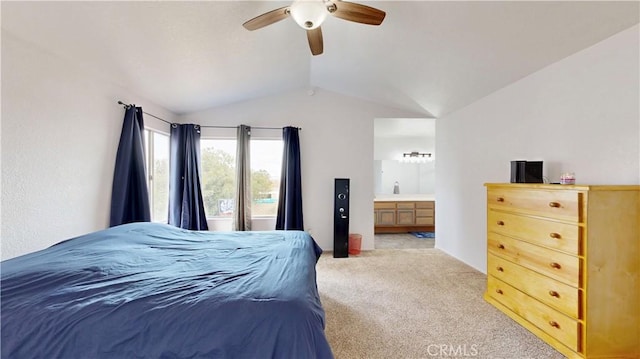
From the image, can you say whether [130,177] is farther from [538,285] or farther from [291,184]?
[538,285]

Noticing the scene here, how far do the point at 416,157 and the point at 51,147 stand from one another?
5826 millimetres

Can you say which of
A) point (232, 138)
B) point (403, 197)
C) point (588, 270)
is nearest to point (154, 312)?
point (588, 270)

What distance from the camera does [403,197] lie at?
19.3 ft

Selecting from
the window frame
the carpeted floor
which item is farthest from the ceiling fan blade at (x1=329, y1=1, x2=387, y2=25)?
the carpeted floor

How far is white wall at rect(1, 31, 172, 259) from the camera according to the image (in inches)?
69.4

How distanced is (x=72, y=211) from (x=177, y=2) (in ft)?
6.47

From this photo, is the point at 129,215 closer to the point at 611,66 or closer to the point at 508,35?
the point at 508,35

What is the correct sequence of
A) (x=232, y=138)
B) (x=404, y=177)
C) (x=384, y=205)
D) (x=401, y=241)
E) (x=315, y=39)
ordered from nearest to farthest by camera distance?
(x=315, y=39)
(x=232, y=138)
(x=401, y=241)
(x=384, y=205)
(x=404, y=177)

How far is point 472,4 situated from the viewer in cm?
179

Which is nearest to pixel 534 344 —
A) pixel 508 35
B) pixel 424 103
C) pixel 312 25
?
pixel 508 35

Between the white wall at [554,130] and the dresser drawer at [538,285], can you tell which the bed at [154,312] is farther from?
the white wall at [554,130]

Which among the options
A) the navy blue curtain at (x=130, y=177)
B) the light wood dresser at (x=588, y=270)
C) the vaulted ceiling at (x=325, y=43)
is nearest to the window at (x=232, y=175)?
the vaulted ceiling at (x=325, y=43)

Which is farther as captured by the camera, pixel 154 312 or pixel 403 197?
pixel 403 197

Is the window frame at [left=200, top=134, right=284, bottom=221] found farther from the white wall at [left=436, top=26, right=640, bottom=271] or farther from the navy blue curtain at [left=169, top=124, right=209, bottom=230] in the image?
the white wall at [left=436, top=26, right=640, bottom=271]
